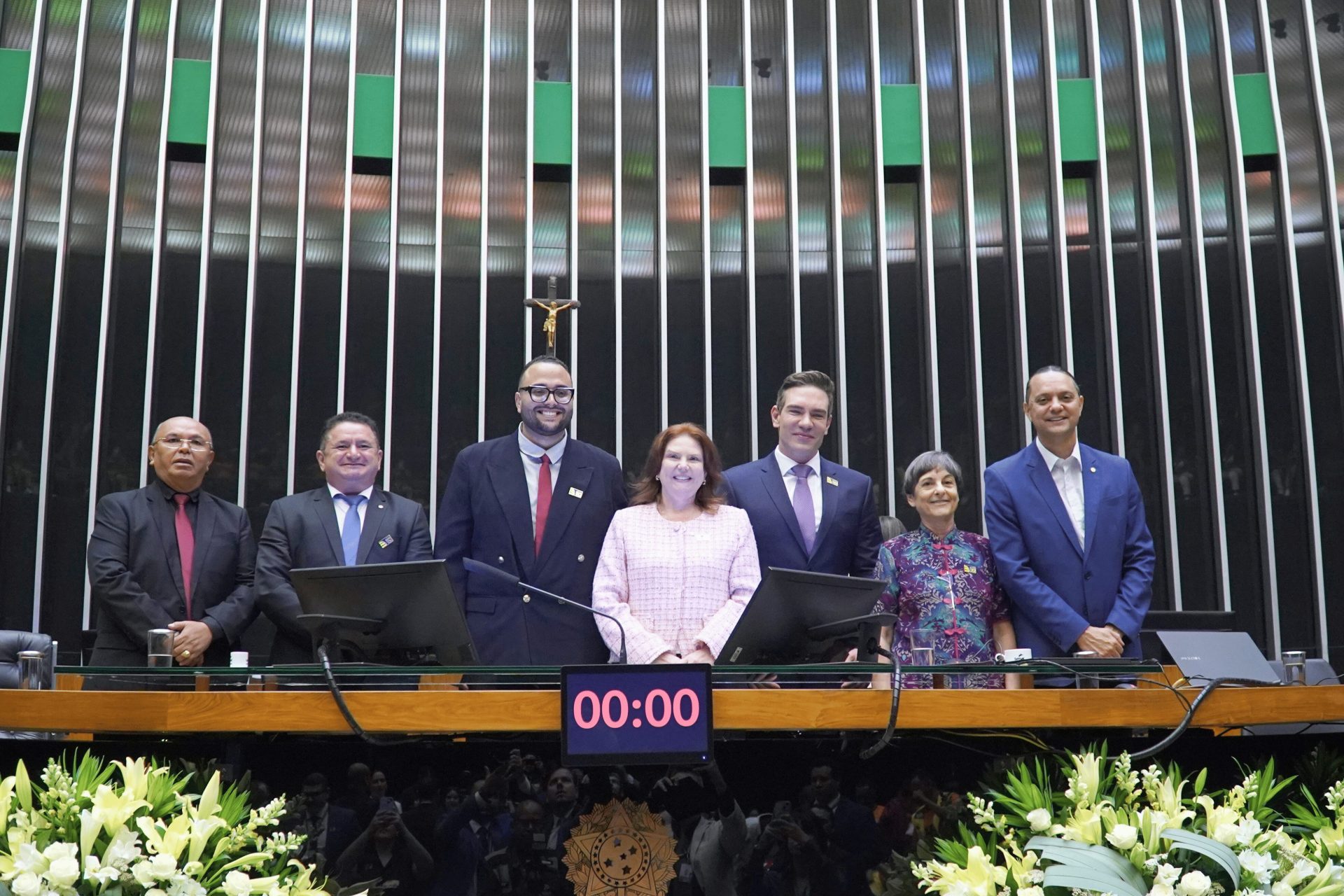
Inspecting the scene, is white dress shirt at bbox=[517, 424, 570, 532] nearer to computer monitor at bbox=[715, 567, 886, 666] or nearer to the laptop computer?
computer monitor at bbox=[715, 567, 886, 666]

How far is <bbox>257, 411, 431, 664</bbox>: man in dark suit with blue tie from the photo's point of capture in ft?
11.3

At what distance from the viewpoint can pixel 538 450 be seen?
3.49 m

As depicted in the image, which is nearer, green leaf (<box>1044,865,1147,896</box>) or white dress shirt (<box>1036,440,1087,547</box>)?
green leaf (<box>1044,865,1147,896</box>)

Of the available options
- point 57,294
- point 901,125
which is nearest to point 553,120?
point 901,125

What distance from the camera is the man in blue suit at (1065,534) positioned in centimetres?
316

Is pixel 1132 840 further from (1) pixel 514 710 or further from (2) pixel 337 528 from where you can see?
(2) pixel 337 528

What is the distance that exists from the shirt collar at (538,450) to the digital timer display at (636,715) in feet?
5.28

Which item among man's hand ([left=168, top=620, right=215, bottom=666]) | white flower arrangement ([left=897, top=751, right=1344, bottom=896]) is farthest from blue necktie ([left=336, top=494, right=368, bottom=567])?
white flower arrangement ([left=897, top=751, right=1344, bottom=896])

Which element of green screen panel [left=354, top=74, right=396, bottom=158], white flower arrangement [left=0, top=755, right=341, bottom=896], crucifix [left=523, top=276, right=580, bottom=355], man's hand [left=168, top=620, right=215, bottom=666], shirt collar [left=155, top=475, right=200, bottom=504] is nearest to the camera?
white flower arrangement [left=0, top=755, right=341, bottom=896]

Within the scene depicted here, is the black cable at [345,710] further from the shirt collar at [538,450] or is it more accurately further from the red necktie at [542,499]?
the shirt collar at [538,450]

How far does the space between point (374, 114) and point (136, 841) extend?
502cm

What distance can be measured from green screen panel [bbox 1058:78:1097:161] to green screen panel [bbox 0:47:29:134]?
4.98 meters

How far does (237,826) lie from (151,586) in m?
1.94

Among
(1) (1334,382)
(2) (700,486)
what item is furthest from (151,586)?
(1) (1334,382)
